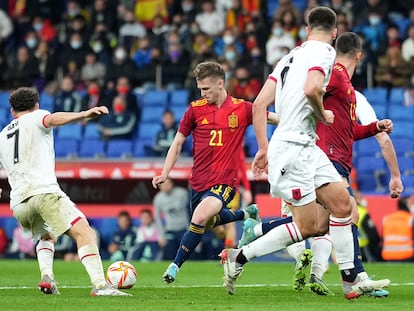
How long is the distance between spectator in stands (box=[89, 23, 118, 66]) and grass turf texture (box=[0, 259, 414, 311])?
33.6 feet

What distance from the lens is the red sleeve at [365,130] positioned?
A: 11078 millimetres

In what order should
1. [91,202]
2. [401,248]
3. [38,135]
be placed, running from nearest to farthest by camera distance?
[38,135]
[401,248]
[91,202]

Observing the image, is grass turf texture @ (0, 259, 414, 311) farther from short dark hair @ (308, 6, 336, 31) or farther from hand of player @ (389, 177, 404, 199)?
short dark hair @ (308, 6, 336, 31)

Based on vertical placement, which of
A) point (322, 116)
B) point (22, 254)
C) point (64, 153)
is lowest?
point (22, 254)

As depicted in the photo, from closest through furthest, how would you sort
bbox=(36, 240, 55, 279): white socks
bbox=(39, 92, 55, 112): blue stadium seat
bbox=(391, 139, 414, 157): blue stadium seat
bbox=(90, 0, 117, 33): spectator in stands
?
bbox=(36, 240, 55, 279): white socks → bbox=(391, 139, 414, 157): blue stadium seat → bbox=(39, 92, 55, 112): blue stadium seat → bbox=(90, 0, 117, 33): spectator in stands

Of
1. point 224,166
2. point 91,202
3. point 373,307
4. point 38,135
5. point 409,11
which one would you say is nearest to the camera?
point 373,307

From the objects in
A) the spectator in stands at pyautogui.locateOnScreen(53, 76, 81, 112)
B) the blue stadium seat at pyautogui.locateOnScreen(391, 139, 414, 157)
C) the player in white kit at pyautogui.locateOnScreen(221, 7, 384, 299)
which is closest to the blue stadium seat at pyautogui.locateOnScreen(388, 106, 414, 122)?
the blue stadium seat at pyautogui.locateOnScreen(391, 139, 414, 157)

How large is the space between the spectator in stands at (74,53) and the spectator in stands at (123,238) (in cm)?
684

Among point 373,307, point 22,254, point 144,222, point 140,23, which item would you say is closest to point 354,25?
point 140,23

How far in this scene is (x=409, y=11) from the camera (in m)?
26.0

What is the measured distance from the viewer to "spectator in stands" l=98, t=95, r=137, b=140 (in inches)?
933

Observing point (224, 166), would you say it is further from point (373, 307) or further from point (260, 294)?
point (373, 307)

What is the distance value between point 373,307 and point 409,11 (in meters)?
17.5

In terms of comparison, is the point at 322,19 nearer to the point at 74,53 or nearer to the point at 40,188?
the point at 40,188
